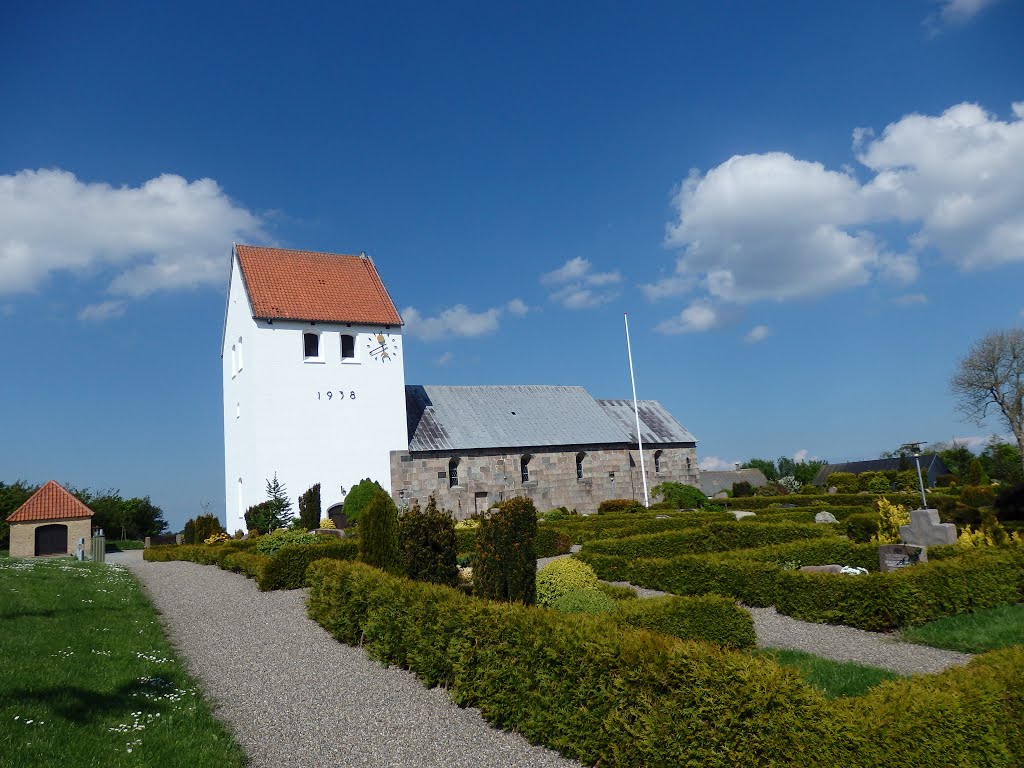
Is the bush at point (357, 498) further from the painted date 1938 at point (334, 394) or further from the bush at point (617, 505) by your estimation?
the bush at point (617, 505)

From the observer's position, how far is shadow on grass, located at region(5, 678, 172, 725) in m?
5.16

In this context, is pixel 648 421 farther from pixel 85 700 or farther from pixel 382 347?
pixel 85 700

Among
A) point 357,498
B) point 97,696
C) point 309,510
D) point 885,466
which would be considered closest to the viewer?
point 97,696

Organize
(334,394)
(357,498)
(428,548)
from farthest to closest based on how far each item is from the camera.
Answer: (334,394) → (357,498) → (428,548)

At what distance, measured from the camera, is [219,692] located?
6469 millimetres

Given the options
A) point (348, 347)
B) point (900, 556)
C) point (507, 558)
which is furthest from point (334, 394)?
point (900, 556)

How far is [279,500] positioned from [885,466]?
174 feet

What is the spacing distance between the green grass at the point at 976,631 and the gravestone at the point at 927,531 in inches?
108

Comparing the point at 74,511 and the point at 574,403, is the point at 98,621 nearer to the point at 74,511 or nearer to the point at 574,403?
the point at 74,511

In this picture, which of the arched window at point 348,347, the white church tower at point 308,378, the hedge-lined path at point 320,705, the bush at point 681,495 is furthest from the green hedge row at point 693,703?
the bush at point 681,495

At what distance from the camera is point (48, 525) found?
84.7ft

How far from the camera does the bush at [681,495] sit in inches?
1120

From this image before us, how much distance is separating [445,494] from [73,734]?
21390mm

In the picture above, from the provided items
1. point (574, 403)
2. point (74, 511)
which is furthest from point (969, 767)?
point (74, 511)
